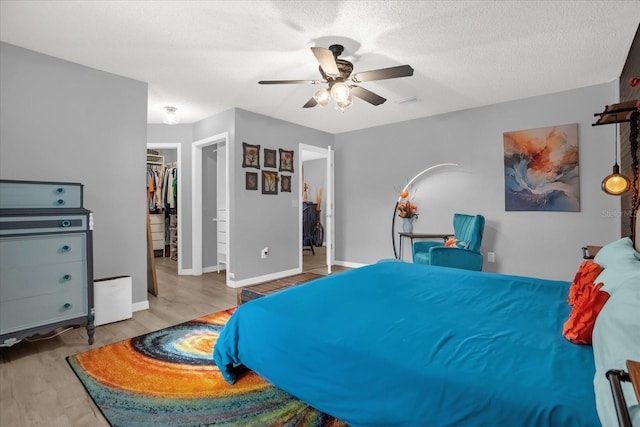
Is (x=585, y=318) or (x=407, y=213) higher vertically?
(x=407, y=213)

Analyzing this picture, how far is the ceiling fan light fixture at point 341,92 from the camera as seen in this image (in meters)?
2.55

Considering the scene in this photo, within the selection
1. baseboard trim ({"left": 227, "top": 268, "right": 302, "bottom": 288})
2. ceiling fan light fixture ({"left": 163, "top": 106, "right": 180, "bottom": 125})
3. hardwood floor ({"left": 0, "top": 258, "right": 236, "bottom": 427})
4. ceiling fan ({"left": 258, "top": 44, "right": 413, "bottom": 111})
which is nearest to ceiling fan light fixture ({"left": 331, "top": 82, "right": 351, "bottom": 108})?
ceiling fan ({"left": 258, "top": 44, "right": 413, "bottom": 111})

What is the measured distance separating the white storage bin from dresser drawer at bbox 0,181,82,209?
81 cm

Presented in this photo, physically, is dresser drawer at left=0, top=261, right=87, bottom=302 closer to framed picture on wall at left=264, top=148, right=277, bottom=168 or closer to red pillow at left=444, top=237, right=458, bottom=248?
framed picture on wall at left=264, top=148, right=277, bottom=168

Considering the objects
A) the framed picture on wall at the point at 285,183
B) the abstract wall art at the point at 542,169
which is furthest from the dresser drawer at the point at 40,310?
the abstract wall art at the point at 542,169

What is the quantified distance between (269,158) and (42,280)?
2985 mm

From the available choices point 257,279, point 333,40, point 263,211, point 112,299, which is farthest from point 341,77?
point 257,279

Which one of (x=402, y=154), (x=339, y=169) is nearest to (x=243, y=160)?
(x=339, y=169)

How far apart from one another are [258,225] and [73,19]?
2.91 m

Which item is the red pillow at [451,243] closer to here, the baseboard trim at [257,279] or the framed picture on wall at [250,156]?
the baseboard trim at [257,279]

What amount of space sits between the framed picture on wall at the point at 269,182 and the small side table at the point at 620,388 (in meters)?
4.26

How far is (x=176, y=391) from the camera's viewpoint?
1.89m

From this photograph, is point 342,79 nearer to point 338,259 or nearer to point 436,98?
point 436,98

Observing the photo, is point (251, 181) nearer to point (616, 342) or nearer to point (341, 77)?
point (341, 77)
